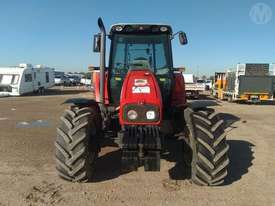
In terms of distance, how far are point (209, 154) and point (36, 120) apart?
10482 millimetres

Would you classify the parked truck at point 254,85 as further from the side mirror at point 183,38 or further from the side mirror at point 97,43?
the side mirror at point 97,43

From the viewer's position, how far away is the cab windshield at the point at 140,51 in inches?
323

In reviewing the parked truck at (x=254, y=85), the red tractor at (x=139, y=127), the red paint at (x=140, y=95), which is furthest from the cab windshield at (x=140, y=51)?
the parked truck at (x=254, y=85)

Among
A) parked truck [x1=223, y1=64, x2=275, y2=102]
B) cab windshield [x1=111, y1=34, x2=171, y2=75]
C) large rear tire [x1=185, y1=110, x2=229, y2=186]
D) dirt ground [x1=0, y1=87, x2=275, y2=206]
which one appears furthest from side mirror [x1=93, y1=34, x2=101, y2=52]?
parked truck [x1=223, y1=64, x2=275, y2=102]

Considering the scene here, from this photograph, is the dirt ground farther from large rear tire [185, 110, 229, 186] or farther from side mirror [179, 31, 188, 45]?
side mirror [179, 31, 188, 45]

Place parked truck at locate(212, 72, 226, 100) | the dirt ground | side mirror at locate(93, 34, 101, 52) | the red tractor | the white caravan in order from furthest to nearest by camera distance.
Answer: the white caravan
parked truck at locate(212, 72, 226, 100)
side mirror at locate(93, 34, 101, 52)
the red tractor
the dirt ground

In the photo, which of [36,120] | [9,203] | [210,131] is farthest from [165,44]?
[36,120]

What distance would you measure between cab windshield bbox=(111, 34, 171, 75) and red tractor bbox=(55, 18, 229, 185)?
0.17 meters

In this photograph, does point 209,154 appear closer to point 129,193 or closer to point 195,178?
point 195,178

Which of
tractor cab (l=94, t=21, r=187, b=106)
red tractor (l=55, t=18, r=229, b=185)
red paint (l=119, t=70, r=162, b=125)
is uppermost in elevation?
tractor cab (l=94, t=21, r=187, b=106)

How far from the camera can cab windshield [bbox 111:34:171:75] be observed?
8.21m

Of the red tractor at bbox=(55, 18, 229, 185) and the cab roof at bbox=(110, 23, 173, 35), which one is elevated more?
the cab roof at bbox=(110, 23, 173, 35)

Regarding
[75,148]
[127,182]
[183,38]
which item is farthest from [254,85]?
[75,148]

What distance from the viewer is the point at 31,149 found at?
30.8 ft
